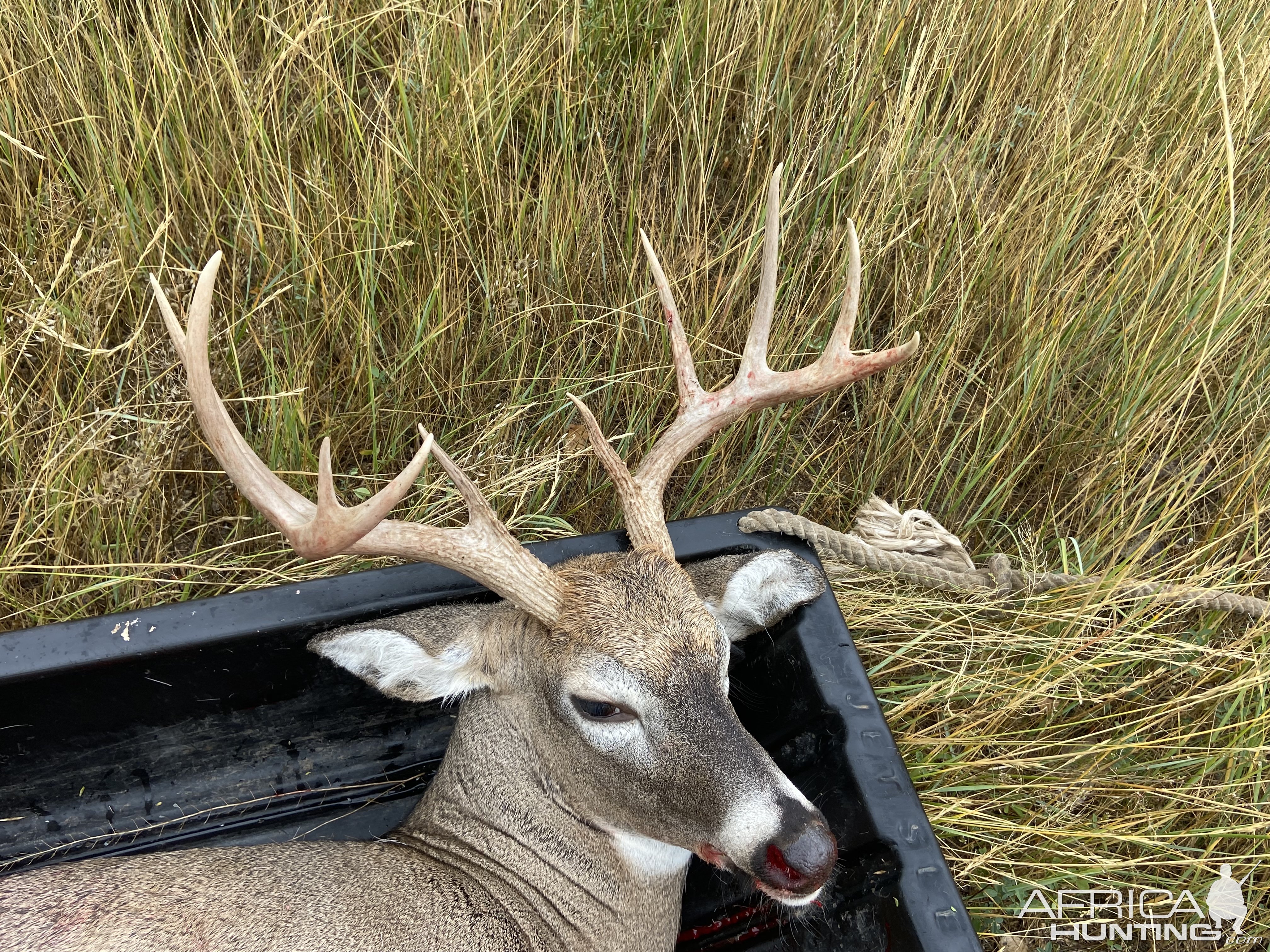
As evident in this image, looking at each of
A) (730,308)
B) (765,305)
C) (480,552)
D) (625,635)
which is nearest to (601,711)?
(625,635)

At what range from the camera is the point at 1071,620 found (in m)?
2.59

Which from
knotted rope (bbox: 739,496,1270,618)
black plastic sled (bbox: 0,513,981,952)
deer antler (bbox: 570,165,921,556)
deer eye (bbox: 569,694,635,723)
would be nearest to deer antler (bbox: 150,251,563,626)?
deer eye (bbox: 569,694,635,723)

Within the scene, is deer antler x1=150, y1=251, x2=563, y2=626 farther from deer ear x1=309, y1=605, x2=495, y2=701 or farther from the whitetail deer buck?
deer ear x1=309, y1=605, x2=495, y2=701

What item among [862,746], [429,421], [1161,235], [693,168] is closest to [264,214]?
[429,421]

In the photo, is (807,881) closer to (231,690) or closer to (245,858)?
(245,858)

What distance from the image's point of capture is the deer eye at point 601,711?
192 cm

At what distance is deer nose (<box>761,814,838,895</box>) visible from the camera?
1.76 m

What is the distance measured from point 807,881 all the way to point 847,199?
215cm

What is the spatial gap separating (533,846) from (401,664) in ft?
1.64

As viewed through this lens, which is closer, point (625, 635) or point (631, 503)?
point (625, 635)

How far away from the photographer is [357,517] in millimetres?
1700

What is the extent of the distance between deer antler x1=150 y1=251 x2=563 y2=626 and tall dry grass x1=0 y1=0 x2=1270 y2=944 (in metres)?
0.76

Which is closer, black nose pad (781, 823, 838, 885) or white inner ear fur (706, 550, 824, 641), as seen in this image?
black nose pad (781, 823, 838, 885)

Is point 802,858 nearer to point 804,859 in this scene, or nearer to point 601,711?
point 804,859
